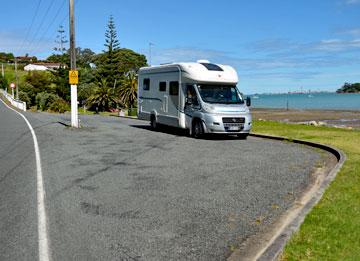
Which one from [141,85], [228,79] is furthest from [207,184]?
[141,85]

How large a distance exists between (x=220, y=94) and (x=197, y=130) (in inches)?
67.5

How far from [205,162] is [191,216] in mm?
4897

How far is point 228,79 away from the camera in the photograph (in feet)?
57.3

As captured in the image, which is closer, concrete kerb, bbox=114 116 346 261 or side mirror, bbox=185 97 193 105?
concrete kerb, bbox=114 116 346 261

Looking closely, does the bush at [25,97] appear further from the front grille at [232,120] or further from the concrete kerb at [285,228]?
the concrete kerb at [285,228]

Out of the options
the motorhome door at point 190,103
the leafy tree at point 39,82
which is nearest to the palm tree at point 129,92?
the leafy tree at point 39,82

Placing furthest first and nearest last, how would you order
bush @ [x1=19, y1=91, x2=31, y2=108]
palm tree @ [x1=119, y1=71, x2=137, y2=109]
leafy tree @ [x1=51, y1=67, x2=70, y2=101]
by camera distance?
leafy tree @ [x1=51, y1=67, x2=70, y2=101] → bush @ [x1=19, y1=91, x2=31, y2=108] → palm tree @ [x1=119, y1=71, x2=137, y2=109]

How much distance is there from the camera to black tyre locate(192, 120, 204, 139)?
1687 cm

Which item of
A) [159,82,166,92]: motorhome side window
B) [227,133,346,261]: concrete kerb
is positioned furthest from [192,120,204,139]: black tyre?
[227,133,346,261]: concrete kerb

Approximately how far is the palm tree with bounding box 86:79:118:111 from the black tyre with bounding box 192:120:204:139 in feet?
155

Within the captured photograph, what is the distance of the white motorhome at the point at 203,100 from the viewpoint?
16.5 m

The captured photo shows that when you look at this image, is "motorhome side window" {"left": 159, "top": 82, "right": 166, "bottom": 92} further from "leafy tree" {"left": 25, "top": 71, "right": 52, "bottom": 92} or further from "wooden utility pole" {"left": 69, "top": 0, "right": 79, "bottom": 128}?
"leafy tree" {"left": 25, "top": 71, "right": 52, "bottom": 92}

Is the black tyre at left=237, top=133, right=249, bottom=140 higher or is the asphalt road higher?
the black tyre at left=237, top=133, right=249, bottom=140

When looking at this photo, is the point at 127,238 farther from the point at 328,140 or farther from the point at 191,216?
the point at 328,140
